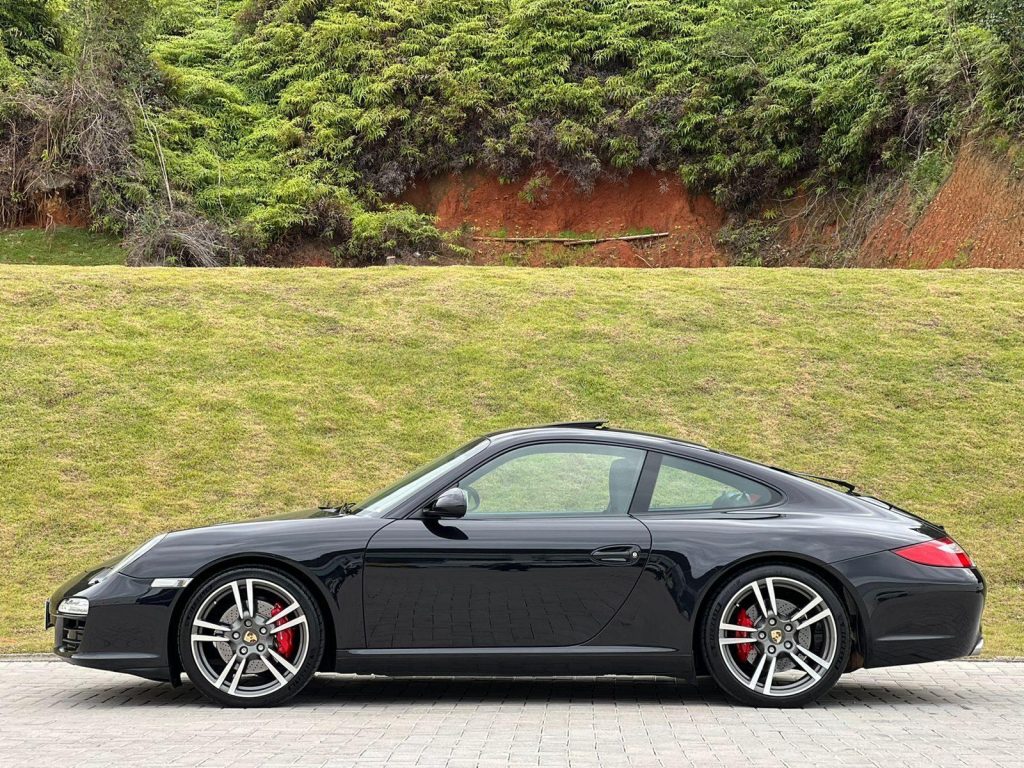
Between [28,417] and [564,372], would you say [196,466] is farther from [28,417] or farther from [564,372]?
[564,372]

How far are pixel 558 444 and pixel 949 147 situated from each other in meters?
25.4

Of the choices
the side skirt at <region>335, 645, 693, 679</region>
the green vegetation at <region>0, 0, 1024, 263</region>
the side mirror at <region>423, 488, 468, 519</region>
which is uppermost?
the green vegetation at <region>0, 0, 1024, 263</region>

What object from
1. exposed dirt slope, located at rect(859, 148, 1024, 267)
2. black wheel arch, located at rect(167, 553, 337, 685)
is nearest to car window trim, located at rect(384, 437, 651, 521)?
black wheel arch, located at rect(167, 553, 337, 685)

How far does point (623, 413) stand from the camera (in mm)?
13070

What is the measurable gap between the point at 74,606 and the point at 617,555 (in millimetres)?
2731

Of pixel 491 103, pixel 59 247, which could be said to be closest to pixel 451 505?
pixel 59 247

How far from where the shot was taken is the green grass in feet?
95.6

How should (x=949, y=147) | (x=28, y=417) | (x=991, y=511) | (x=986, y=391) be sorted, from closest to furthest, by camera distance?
(x=991, y=511)
(x=28, y=417)
(x=986, y=391)
(x=949, y=147)

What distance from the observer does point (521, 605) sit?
18.7 ft

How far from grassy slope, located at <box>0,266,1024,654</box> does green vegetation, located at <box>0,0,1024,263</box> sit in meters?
12.5

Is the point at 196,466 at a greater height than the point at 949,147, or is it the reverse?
the point at 949,147

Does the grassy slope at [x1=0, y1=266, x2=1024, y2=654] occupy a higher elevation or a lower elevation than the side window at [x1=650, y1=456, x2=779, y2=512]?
higher

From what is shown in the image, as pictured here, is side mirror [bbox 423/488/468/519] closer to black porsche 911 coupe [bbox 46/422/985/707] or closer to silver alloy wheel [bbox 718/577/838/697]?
black porsche 911 coupe [bbox 46/422/985/707]

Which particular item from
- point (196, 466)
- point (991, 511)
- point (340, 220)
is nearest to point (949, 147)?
point (340, 220)
